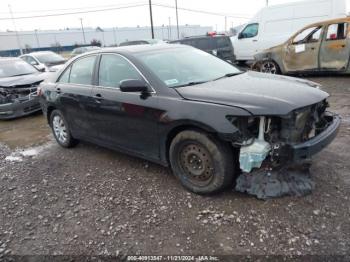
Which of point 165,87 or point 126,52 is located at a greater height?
point 126,52

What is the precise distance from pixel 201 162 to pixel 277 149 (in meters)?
0.81

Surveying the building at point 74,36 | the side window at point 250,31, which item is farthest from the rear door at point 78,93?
the building at point 74,36

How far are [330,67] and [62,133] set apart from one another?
7.95 m

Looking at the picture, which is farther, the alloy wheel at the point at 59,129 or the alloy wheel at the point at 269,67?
the alloy wheel at the point at 269,67

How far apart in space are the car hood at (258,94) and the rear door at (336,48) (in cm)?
646

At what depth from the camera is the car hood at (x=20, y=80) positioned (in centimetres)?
820

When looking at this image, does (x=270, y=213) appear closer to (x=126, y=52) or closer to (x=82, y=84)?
(x=126, y=52)

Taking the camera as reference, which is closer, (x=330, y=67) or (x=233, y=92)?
(x=233, y=92)

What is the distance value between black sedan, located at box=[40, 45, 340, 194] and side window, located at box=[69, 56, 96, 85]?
0.06 feet

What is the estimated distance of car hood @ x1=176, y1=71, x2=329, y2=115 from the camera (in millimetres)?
2975

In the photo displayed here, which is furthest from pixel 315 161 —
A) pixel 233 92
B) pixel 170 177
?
pixel 170 177

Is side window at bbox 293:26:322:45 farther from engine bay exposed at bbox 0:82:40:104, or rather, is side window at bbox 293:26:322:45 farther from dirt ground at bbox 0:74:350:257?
engine bay exposed at bbox 0:82:40:104

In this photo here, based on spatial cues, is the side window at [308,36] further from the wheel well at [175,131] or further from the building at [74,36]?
the building at [74,36]

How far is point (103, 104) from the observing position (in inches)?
166
